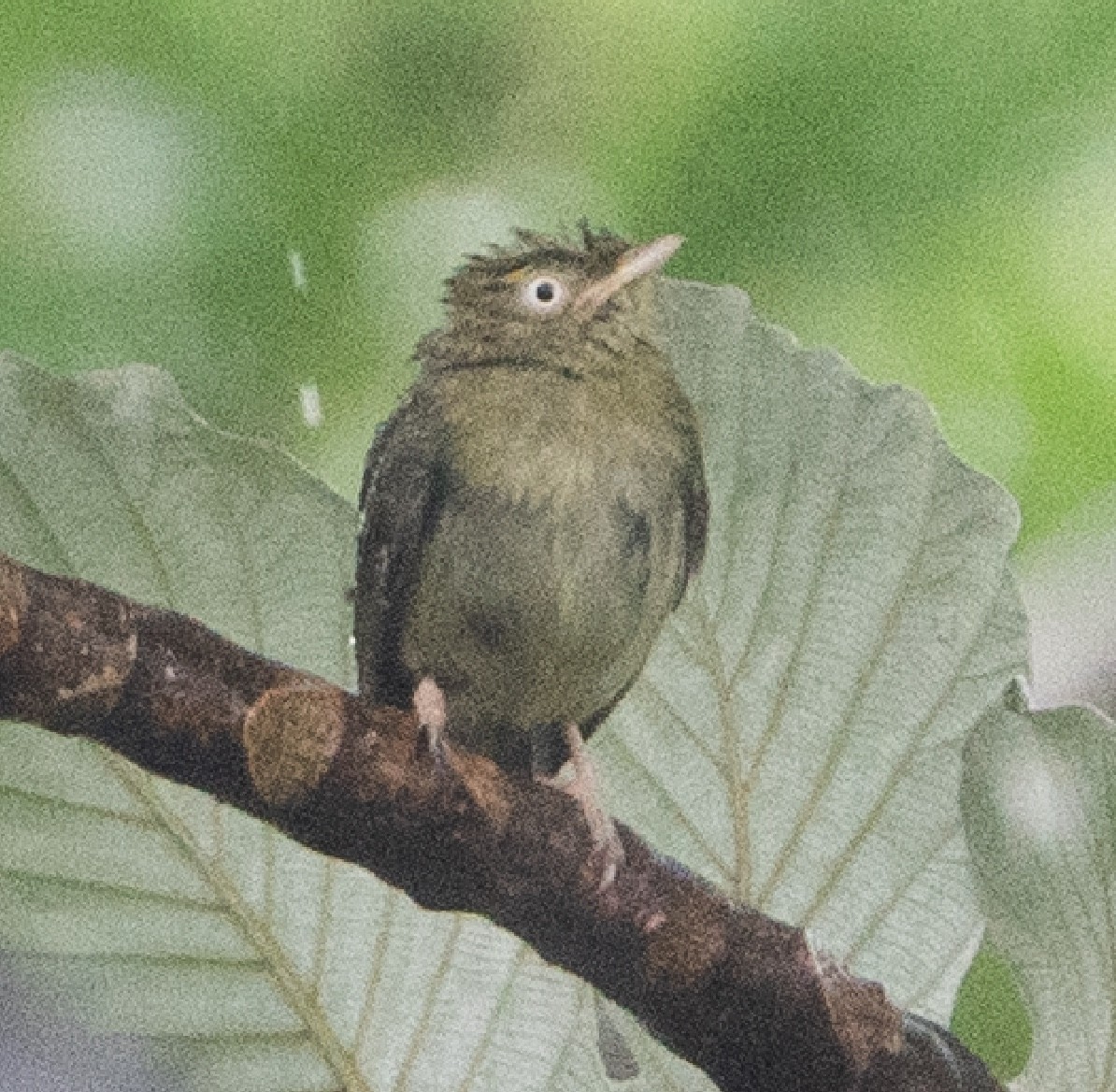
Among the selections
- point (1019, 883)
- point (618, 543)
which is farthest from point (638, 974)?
point (618, 543)

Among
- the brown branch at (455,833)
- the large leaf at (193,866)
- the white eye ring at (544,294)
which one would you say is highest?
the white eye ring at (544,294)

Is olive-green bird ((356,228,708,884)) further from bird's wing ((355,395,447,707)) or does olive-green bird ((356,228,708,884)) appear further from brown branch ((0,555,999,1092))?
brown branch ((0,555,999,1092))

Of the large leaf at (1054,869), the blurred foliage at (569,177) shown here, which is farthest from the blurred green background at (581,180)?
the large leaf at (1054,869)

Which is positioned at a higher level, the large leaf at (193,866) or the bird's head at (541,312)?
the bird's head at (541,312)

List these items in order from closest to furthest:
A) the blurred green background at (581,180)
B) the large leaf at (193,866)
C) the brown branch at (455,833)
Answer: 1. the brown branch at (455,833)
2. the large leaf at (193,866)
3. the blurred green background at (581,180)

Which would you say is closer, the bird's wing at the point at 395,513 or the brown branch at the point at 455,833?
the brown branch at the point at 455,833

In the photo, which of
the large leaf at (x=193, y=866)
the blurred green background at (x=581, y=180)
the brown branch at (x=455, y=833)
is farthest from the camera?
the blurred green background at (x=581, y=180)

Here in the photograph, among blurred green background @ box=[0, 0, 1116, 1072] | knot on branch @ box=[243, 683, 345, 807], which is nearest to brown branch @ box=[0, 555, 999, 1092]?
knot on branch @ box=[243, 683, 345, 807]

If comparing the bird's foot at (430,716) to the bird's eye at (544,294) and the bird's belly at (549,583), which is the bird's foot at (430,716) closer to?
the bird's belly at (549,583)
